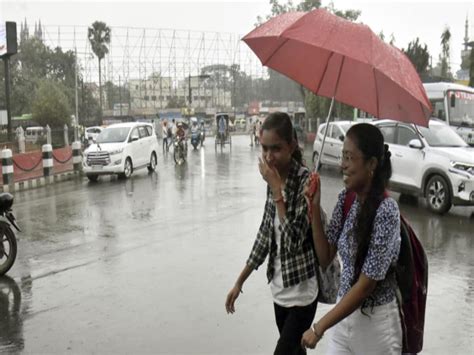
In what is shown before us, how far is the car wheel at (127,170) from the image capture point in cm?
1606

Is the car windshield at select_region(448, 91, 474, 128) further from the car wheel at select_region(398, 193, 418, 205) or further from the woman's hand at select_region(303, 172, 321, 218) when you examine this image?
the woman's hand at select_region(303, 172, 321, 218)

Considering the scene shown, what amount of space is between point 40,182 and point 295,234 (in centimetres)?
1433

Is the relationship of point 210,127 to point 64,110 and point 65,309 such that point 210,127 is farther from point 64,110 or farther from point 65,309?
point 65,309

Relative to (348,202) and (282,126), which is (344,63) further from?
(348,202)

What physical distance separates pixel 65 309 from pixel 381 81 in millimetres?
3713

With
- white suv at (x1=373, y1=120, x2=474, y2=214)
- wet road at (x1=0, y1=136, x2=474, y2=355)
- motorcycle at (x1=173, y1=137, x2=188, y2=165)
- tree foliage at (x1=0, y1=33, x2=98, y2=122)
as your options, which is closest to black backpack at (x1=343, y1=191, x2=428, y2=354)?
wet road at (x1=0, y1=136, x2=474, y2=355)

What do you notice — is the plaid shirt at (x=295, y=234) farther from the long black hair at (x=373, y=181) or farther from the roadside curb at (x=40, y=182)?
the roadside curb at (x=40, y=182)

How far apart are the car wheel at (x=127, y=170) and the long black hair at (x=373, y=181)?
46.8 ft

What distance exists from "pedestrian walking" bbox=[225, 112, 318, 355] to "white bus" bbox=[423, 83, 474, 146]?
14574 mm

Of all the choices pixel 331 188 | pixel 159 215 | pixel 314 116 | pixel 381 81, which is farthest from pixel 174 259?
pixel 314 116

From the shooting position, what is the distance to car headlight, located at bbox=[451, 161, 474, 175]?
29.1ft

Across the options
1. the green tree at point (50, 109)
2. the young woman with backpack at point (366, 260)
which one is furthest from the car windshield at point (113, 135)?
the green tree at point (50, 109)

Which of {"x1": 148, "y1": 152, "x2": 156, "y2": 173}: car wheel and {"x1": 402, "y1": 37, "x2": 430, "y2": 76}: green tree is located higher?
{"x1": 402, "y1": 37, "x2": 430, "y2": 76}: green tree

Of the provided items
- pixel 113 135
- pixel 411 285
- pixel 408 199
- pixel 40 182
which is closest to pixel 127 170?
pixel 113 135
